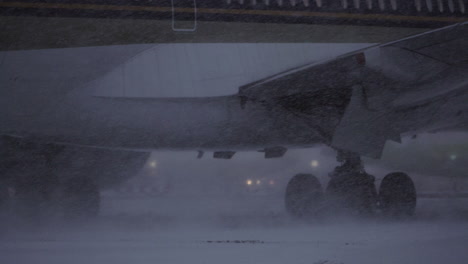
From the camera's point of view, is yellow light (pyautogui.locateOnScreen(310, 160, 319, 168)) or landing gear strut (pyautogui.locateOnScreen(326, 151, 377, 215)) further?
yellow light (pyautogui.locateOnScreen(310, 160, 319, 168))

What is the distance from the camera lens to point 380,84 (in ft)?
17.8

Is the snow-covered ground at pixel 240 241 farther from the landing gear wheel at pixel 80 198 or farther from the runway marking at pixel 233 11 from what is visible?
the runway marking at pixel 233 11

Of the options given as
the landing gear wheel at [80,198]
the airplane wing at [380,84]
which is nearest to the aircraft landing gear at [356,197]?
the airplane wing at [380,84]

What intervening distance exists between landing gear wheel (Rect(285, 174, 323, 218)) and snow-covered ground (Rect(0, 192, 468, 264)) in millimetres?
493

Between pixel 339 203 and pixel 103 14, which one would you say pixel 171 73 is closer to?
pixel 103 14

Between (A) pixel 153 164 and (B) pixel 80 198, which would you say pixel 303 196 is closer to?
(B) pixel 80 198

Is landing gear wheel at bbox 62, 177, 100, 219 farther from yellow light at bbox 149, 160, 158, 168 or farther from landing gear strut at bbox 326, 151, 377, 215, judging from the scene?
yellow light at bbox 149, 160, 158, 168

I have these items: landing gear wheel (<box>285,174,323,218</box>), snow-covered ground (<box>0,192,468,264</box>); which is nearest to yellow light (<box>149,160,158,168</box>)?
landing gear wheel (<box>285,174,323,218</box>)

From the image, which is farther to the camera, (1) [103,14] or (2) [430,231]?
(2) [430,231]

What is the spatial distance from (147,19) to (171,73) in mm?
1058

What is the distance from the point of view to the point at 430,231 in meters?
5.15

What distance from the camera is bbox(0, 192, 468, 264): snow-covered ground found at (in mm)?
3477

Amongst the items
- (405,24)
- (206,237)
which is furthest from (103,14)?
(405,24)

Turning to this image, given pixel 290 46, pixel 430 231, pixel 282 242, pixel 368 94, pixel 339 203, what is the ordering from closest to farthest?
pixel 282 242
pixel 430 231
pixel 368 94
pixel 290 46
pixel 339 203
